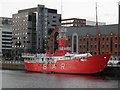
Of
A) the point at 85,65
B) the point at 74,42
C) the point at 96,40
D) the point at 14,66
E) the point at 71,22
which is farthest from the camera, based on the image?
the point at 71,22

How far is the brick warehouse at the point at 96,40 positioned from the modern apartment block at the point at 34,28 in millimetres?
32648

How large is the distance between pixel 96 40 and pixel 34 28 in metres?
53.5

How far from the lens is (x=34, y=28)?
16525 cm

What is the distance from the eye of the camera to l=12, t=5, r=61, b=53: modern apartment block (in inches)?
6393

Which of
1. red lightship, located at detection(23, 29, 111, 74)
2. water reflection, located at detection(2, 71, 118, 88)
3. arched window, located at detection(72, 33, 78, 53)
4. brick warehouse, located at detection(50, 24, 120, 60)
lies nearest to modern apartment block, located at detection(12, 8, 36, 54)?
brick warehouse, located at detection(50, 24, 120, 60)

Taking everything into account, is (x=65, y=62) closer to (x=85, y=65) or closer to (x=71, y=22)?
(x=85, y=65)

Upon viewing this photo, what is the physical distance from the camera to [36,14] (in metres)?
165

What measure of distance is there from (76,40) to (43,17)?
142 ft

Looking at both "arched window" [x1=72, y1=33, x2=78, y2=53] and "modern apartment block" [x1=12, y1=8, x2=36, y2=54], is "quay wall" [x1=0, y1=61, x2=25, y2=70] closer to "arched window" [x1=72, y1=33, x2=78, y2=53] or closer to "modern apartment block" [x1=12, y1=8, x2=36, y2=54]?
"arched window" [x1=72, y1=33, x2=78, y2=53]

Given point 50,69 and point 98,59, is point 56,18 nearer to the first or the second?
point 50,69

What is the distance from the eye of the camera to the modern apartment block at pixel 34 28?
16238cm

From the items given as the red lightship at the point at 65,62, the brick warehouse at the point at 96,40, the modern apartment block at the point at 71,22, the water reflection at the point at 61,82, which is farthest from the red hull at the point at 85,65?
the modern apartment block at the point at 71,22

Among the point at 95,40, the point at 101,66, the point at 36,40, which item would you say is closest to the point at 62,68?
the point at 101,66

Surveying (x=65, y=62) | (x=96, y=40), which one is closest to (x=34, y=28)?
(x=96, y=40)
